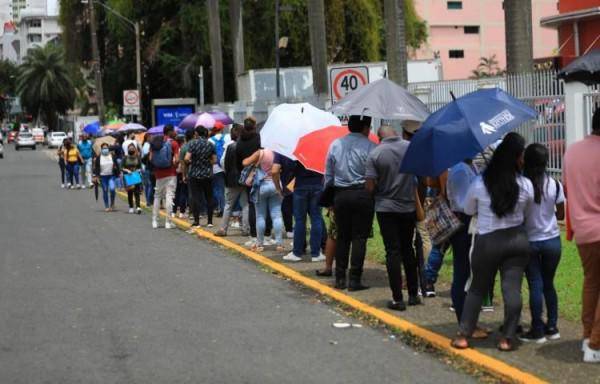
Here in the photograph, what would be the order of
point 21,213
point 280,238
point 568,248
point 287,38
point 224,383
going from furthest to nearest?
point 287,38, point 21,213, point 280,238, point 568,248, point 224,383

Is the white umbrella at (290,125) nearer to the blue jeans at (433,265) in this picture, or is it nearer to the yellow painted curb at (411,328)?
the yellow painted curb at (411,328)

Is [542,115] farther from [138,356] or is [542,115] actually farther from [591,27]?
[591,27]

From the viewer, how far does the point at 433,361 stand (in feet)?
25.2

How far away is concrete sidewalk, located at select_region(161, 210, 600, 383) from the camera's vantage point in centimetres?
702

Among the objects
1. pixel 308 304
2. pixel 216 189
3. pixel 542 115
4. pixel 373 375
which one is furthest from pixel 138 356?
pixel 216 189

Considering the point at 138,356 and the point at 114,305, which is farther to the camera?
the point at 114,305

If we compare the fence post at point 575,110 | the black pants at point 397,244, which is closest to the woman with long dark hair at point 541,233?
the black pants at point 397,244

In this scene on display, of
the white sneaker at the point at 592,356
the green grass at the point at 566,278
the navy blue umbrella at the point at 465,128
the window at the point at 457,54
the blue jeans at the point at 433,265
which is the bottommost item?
the green grass at the point at 566,278

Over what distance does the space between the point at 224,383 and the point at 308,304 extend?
3.36 m

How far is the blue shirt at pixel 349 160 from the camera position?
10.5m

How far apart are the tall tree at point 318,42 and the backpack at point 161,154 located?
4.96 m

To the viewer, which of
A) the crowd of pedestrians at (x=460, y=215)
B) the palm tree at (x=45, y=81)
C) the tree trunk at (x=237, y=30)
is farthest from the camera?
the palm tree at (x=45, y=81)

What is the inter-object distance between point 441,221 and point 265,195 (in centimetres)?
583

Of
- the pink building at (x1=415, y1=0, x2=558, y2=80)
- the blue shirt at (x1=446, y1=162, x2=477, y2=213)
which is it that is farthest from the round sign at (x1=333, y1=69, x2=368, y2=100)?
the pink building at (x1=415, y1=0, x2=558, y2=80)
